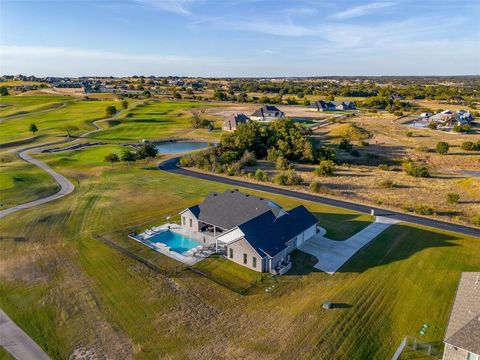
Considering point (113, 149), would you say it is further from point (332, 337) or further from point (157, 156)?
point (332, 337)

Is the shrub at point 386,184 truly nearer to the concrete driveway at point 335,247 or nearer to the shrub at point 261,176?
the concrete driveway at point 335,247

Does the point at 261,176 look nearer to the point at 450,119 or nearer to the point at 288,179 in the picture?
the point at 288,179

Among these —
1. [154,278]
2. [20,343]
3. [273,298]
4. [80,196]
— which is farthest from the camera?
[80,196]

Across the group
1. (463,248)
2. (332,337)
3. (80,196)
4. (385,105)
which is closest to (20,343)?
(332,337)

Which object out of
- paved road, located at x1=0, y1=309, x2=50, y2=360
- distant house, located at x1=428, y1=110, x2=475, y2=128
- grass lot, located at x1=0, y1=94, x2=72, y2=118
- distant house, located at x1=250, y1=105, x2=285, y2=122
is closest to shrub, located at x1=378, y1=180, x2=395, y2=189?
paved road, located at x1=0, y1=309, x2=50, y2=360

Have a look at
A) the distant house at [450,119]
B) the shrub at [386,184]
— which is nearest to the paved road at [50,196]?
the shrub at [386,184]

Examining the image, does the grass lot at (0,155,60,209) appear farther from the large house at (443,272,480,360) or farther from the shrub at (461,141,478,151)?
the shrub at (461,141,478,151)

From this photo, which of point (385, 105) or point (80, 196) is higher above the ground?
point (385, 105)
